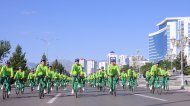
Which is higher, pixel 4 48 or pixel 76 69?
pixel 4 48

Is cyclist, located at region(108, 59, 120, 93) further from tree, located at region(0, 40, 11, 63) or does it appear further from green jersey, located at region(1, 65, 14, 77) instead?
tree, located at region(0, 40, 11, 63)

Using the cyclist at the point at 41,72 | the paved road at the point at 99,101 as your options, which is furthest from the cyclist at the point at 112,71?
the cyclist at the point at 41,72

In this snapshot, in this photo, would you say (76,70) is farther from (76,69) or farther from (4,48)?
(4,48)

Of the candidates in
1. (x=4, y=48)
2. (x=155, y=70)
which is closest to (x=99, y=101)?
(x=155, y=70)

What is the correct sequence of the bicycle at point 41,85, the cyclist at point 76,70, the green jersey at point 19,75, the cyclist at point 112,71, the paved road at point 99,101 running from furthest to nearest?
the green jersey at point 19,75, the cyclist at point 112,71, the cyclist at point 76,70, the bicycle at point 41,85, the paved road at point 99,101

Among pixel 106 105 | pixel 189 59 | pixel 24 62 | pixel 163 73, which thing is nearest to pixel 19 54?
pixel 24 62

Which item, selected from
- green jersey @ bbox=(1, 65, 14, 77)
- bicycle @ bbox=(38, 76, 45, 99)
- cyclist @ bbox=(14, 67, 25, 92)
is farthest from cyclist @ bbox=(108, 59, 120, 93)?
cyclist @ bbox=(14, 67, 25, 92)

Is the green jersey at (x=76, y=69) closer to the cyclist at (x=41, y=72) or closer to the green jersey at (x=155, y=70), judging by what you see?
the cyclist at (x=41, y=72)

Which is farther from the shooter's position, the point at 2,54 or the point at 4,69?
the point at 2,54

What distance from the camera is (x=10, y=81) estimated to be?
22359 mm

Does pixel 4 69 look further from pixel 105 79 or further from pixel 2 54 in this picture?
pixel 2 54

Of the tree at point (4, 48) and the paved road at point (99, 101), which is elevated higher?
the tree at point (4, 48)

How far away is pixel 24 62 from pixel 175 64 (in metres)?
64.3

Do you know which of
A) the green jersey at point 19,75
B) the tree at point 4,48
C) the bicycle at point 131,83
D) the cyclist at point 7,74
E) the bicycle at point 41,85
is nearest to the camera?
the bicycle at point 41,85
